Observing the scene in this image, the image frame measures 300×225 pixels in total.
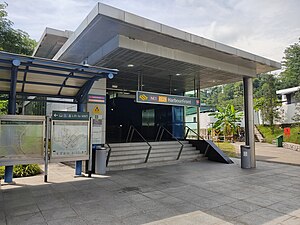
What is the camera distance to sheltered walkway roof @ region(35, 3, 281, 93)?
5.93 metres

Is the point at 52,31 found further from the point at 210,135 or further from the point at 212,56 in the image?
the point at 210,135

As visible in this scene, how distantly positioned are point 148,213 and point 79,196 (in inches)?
76.7

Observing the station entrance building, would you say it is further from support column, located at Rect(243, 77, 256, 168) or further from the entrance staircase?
the entrance staircase

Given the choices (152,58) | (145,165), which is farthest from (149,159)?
(152,58)

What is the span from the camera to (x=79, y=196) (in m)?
5.27

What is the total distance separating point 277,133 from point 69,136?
916 inches

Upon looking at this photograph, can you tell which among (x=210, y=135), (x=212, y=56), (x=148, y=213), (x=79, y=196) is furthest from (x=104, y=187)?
(x=210, y=135)

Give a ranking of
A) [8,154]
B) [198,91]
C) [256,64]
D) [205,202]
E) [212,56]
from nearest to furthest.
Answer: [205,202]
[8,154]
[212,56]
[256,64]
[198,91]

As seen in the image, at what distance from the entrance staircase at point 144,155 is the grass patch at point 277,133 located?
12552 millimetres

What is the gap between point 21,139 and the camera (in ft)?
20.5

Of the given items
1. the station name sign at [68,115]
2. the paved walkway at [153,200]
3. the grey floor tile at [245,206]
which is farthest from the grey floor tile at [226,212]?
the station name sign at [68,115]

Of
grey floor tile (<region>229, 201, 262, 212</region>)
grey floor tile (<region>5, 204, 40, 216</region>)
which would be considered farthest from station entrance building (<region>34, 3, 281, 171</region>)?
grey floor tile (<region>229, 201, 262, 212</region>)

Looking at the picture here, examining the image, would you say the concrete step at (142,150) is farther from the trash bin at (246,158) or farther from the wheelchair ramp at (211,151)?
the trash bin at (246,158)

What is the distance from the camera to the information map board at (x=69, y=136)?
21.8ft
